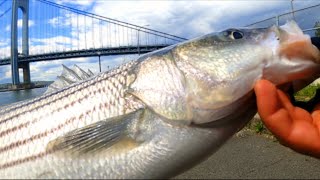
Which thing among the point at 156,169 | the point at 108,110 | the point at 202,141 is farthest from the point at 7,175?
the point at 202,141

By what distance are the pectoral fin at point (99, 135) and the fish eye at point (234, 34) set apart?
0.77 meters

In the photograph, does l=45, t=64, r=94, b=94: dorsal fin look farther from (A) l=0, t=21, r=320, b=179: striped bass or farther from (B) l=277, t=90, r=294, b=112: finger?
(B) l=277, t=90, r=294, b=112: finger

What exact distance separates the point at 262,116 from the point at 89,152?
3.67ft

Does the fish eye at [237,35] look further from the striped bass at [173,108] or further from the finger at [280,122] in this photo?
the finger at [280,122]

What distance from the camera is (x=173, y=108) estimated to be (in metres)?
2.57

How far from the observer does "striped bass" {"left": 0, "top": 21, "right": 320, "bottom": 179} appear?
2463 mm

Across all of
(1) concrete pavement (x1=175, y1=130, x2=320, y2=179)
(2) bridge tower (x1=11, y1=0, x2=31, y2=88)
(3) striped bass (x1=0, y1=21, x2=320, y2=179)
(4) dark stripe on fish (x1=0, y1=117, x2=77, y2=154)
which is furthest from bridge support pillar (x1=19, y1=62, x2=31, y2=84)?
(3) striped bass (x1=0, y1=21, x2=320, y2=179)

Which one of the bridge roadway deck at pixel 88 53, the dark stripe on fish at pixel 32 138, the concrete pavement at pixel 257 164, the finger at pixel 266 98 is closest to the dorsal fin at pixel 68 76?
the dark stripe on fish at pixel 32 138

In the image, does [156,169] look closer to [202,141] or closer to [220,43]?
[202,141]

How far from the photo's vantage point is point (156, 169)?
8.32 feet

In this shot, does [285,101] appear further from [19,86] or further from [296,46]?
[19,86]

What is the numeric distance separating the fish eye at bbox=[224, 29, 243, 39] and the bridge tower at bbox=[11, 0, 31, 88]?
183 feet

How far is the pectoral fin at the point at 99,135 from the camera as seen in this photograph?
2.54 meters

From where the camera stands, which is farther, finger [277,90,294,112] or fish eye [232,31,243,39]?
fish eye [232,31,243,39]
